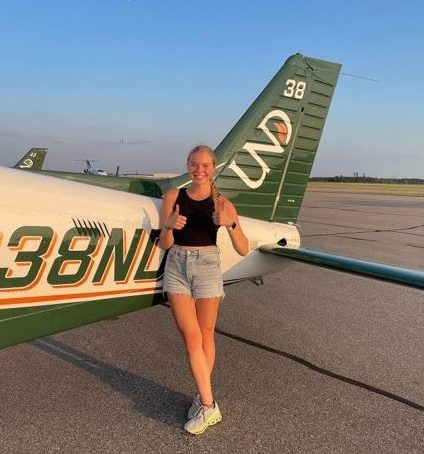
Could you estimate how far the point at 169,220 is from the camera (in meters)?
2.64

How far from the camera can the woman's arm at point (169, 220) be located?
2.61 meters

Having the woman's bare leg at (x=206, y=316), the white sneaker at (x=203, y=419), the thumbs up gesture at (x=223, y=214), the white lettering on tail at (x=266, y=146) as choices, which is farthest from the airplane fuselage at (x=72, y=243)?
the white lettering on tail at (x=266, y=146)

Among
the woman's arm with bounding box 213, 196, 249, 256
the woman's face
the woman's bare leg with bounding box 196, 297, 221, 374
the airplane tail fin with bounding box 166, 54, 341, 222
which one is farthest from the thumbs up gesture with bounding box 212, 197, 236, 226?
the airplane tail fin with bounding box 166, 54, 341, 222

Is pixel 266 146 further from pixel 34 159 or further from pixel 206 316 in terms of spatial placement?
pixel 34 159

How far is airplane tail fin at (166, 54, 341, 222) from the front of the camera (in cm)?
392

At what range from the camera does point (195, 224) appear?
8.96 ft

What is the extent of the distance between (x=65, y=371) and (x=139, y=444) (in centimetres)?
117

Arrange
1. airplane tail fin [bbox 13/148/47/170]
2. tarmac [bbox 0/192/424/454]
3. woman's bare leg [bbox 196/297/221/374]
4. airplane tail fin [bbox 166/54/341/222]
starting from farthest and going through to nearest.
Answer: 1. airplane tail fin [bbox 13/148/47/170]
2. airplane tail fin [bbox 166/54/341/222]
3. woman's bare leg [bbox 196/297/221/374]
4. tarmac [bbox 0/192/424/454]

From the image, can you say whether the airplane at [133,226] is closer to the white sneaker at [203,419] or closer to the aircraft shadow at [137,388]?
the aircraft shadow at [137,388]

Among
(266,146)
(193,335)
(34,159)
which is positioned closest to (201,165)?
(193,335)

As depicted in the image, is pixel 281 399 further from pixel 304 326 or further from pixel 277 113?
pixel 277 113

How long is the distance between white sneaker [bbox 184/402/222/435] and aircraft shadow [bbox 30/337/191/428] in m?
0.11

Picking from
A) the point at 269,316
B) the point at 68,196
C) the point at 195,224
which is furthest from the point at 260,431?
the point at 269,316

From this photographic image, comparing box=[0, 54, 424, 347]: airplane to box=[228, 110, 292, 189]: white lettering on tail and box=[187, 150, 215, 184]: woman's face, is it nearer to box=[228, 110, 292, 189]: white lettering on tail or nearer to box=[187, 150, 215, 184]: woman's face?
box=[228, 110, 292, 189]: white lettering on tail
